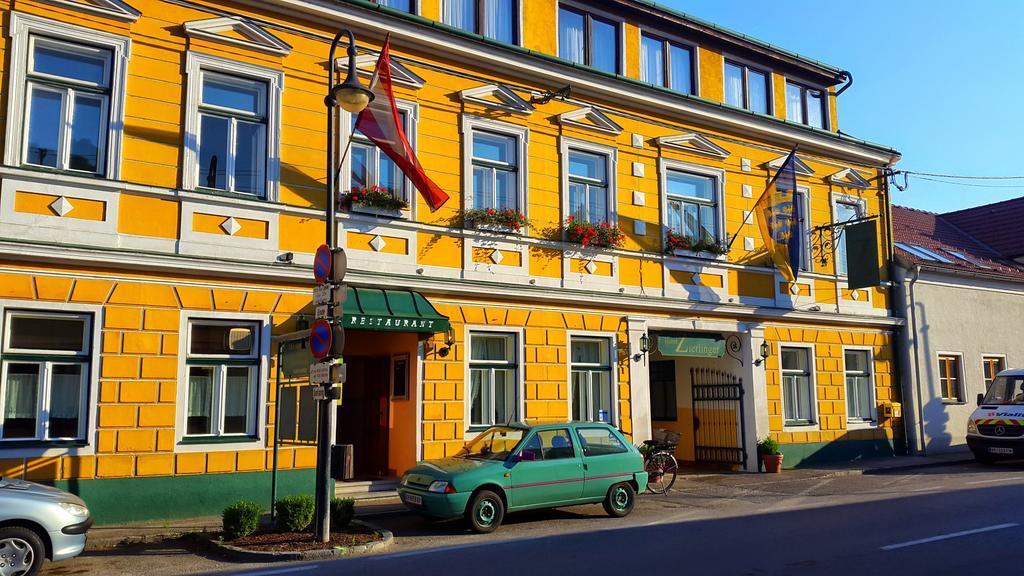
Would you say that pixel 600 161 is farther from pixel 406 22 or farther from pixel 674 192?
pixel 406 22

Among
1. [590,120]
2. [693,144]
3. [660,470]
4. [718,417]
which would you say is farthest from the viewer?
[718,417]

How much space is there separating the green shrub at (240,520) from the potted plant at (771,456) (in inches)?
501

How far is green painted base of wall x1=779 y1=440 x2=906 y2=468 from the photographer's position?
20.6 meters

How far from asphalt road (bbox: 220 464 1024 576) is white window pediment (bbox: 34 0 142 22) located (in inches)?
351

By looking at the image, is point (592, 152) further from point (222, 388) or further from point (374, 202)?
point (222, 388)

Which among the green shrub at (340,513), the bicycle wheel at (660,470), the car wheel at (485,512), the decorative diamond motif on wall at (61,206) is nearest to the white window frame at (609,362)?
the bicycle wheel at (660,470)

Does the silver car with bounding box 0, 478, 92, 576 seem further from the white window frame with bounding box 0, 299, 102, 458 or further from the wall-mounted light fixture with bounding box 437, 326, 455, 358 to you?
the wall-mounted light fixture with bounding box 437, 326, 455, 358

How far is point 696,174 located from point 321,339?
12.2 metres

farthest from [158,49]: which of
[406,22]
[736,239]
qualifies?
[736,239]

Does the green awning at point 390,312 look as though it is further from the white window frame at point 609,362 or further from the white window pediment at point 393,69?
the white window pediment at point 393,69

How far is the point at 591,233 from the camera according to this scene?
1761 centimetres

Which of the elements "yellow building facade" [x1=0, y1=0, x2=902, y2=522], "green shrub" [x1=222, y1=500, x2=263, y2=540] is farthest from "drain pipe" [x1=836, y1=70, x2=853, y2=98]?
"green shrub" [x1=222, y1=500, x2=263, y2=540]

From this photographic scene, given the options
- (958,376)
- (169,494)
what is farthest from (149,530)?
(958,376)

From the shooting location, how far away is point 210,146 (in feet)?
46.1
